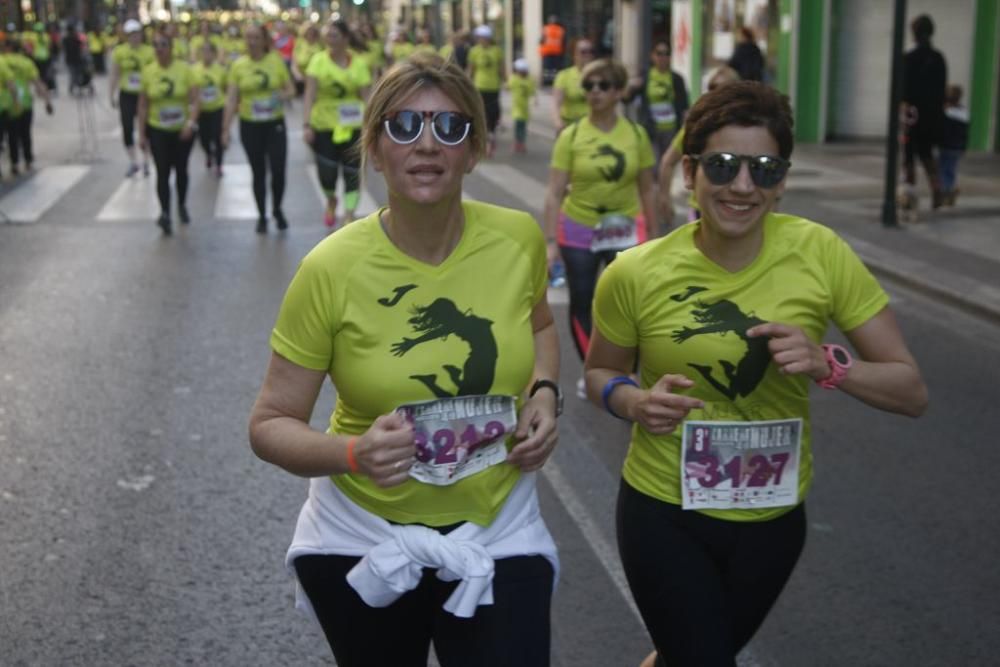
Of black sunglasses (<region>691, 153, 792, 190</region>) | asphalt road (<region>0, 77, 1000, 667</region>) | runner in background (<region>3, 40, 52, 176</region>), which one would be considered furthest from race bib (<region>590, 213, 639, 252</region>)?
runner in background (<region>3, 40, 52, 176</region>)

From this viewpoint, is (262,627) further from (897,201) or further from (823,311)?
(897,201)

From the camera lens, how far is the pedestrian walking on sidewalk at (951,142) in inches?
560

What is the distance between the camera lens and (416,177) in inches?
112

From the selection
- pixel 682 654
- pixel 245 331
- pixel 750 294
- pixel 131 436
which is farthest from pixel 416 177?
pixel 245 331

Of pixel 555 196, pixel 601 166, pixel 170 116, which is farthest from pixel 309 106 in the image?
pixel 601 166

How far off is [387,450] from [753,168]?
1108 mm

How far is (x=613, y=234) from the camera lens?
7.26m

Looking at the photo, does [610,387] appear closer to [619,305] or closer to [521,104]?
[619,305]

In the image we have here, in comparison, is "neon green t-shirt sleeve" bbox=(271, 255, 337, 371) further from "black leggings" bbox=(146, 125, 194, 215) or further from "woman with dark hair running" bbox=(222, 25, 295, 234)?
"black leggings" bbox=(146, 125, 194, 215)

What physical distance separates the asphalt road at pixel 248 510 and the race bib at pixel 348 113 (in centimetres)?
315

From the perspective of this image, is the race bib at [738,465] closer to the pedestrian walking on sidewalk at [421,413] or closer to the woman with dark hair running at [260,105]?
the pedestrian walking on sidewalk at [421,413]

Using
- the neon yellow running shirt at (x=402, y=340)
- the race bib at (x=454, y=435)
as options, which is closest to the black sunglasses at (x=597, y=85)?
the neon yellow running shirt at (x=402, y=340)

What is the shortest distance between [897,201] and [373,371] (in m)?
12.3

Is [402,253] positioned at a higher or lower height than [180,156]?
higher
